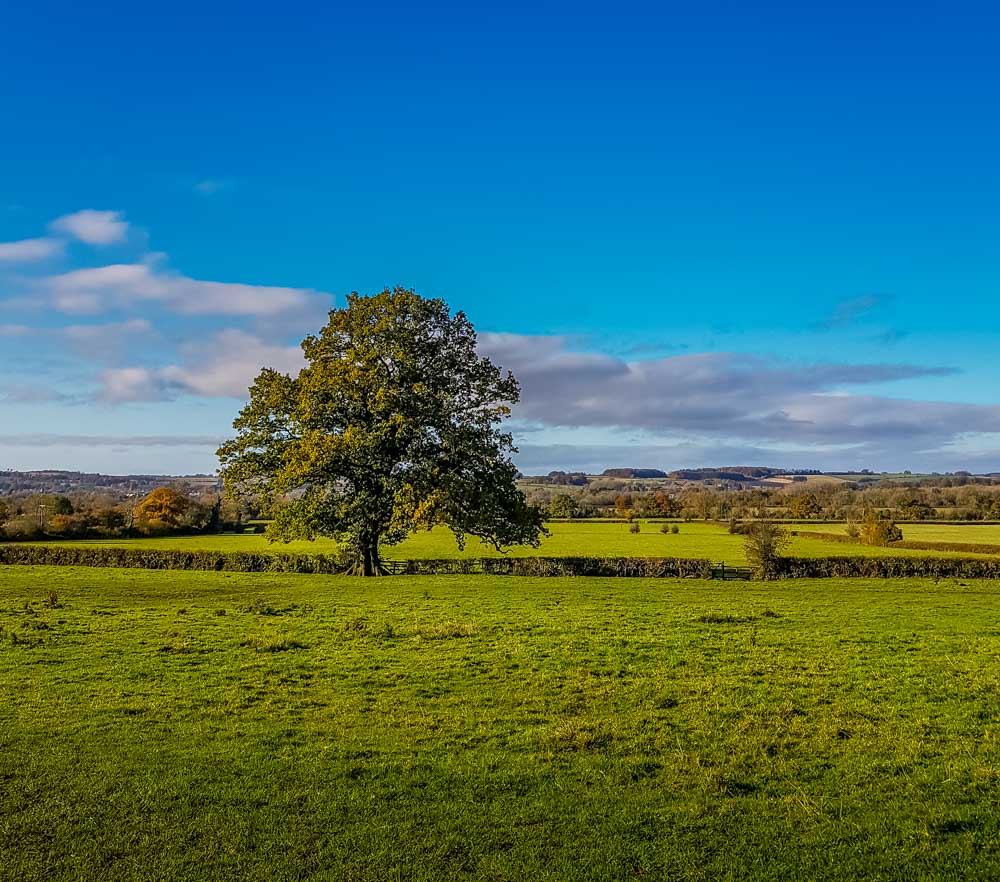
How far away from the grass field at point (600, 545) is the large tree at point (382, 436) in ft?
75.7

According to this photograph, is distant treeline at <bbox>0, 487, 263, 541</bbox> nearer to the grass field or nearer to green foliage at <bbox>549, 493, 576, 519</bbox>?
the grass field

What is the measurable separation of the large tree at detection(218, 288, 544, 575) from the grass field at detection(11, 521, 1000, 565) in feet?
75.7

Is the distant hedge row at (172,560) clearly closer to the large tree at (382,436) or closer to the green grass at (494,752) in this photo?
the large tree at (382,436)

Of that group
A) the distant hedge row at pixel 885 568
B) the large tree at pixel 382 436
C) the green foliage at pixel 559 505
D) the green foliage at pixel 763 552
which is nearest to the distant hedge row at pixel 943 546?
Answer: the distant hedge row at pixel 885 568

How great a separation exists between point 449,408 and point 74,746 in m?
29.5

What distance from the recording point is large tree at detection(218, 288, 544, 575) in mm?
38094

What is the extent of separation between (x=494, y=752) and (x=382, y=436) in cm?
2753

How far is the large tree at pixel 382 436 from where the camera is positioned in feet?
125

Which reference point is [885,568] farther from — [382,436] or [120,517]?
[120,517]

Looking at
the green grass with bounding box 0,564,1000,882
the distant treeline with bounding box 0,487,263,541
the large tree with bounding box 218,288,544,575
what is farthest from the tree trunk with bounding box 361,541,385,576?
the distant treeline with bounding box 0,487,263,541

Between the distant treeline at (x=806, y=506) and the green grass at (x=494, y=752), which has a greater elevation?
Answer: the distant treeline at (x=806, y=506)

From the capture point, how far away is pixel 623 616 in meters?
25.6

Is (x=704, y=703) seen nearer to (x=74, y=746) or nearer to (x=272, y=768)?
(x=272, y=768)

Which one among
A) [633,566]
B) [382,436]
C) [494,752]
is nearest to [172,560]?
[382,436]
